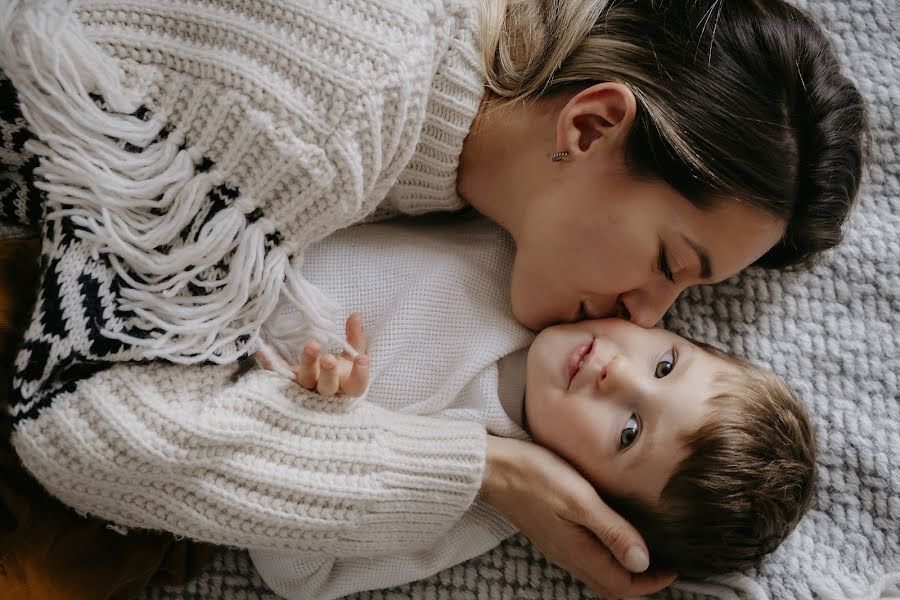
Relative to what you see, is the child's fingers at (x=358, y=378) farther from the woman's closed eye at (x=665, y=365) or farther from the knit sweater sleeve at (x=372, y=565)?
the woman's closed eye at (x=665, y=365)

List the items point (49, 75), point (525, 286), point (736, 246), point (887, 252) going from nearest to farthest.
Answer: point (49, 75), point (736, 246), point (525, 286), point (887, 252)

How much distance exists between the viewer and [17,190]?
0.90 metres

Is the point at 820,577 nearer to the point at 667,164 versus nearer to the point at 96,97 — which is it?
the point at 667,164

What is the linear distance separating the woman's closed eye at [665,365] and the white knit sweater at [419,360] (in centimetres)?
19

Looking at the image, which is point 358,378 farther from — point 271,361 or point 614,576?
point 614,576

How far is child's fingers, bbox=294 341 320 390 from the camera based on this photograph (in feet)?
3.00

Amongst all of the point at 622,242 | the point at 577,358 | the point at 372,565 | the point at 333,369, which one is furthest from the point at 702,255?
the point at 372,565

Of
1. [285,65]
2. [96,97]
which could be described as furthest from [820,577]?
[96,97]

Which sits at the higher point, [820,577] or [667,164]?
[667,164]

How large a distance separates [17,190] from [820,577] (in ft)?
3.79

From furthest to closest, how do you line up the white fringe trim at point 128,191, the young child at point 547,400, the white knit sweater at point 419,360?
1. the white knit sweater at point 419,360
2. the young child at point 547,400
3. the white fringe trim at point 128,191

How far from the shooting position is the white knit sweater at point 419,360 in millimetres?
1036

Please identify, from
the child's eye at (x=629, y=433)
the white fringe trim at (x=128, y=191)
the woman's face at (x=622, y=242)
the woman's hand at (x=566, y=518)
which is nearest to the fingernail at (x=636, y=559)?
the woman's hand at (x=566, y=518)

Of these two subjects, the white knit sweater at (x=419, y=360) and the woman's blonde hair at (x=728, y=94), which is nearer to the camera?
the woman's blonde hair at (x=728, y=94)
